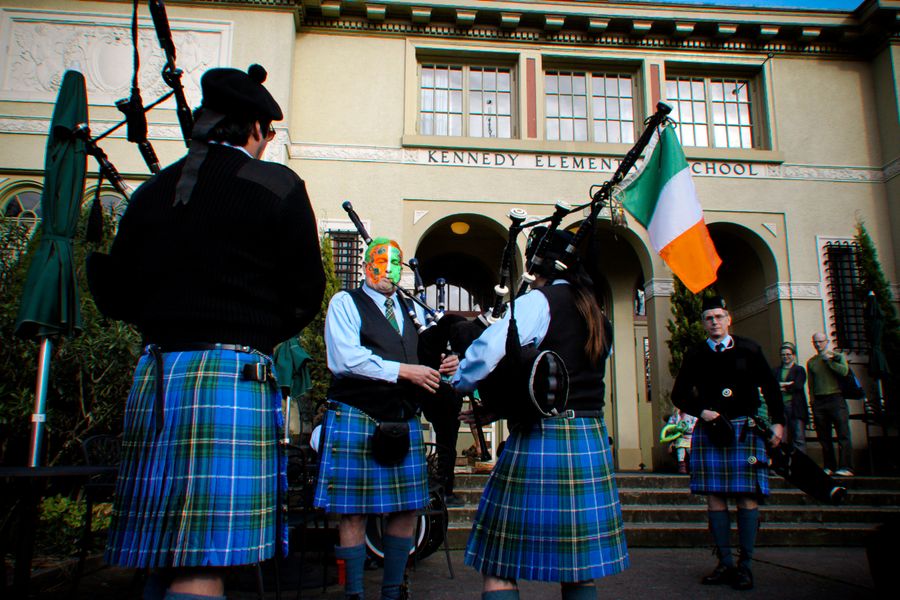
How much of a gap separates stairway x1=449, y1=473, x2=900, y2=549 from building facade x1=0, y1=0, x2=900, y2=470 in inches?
99.8

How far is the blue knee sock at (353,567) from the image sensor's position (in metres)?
3.12

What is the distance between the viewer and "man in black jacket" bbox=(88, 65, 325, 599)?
1.78 metres

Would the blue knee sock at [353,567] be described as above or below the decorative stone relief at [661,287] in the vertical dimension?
below

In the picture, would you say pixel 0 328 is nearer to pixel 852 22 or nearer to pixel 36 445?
pixel 36 445

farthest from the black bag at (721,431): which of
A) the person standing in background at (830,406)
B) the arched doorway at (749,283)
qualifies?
the arched doorway at (749,283)

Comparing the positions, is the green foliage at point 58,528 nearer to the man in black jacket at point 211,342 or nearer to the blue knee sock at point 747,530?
the man in black jacket at point 211,342

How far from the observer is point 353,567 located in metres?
3.17

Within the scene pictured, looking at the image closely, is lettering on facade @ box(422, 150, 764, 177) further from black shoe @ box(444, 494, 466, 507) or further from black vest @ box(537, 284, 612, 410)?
black vest @ box(537, 284, 612, 410)

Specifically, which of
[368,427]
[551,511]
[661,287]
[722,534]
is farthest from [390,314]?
[661,287]

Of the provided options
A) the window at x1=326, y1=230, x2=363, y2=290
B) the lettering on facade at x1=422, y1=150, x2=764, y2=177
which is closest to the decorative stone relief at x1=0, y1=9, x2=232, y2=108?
the window at x1=326, y1=230, x2=363, y2=290

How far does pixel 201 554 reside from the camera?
1738 mm

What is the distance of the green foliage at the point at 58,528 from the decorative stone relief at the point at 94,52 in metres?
7.19

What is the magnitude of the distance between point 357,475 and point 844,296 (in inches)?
409

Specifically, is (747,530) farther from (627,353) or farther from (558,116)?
(558,116)
